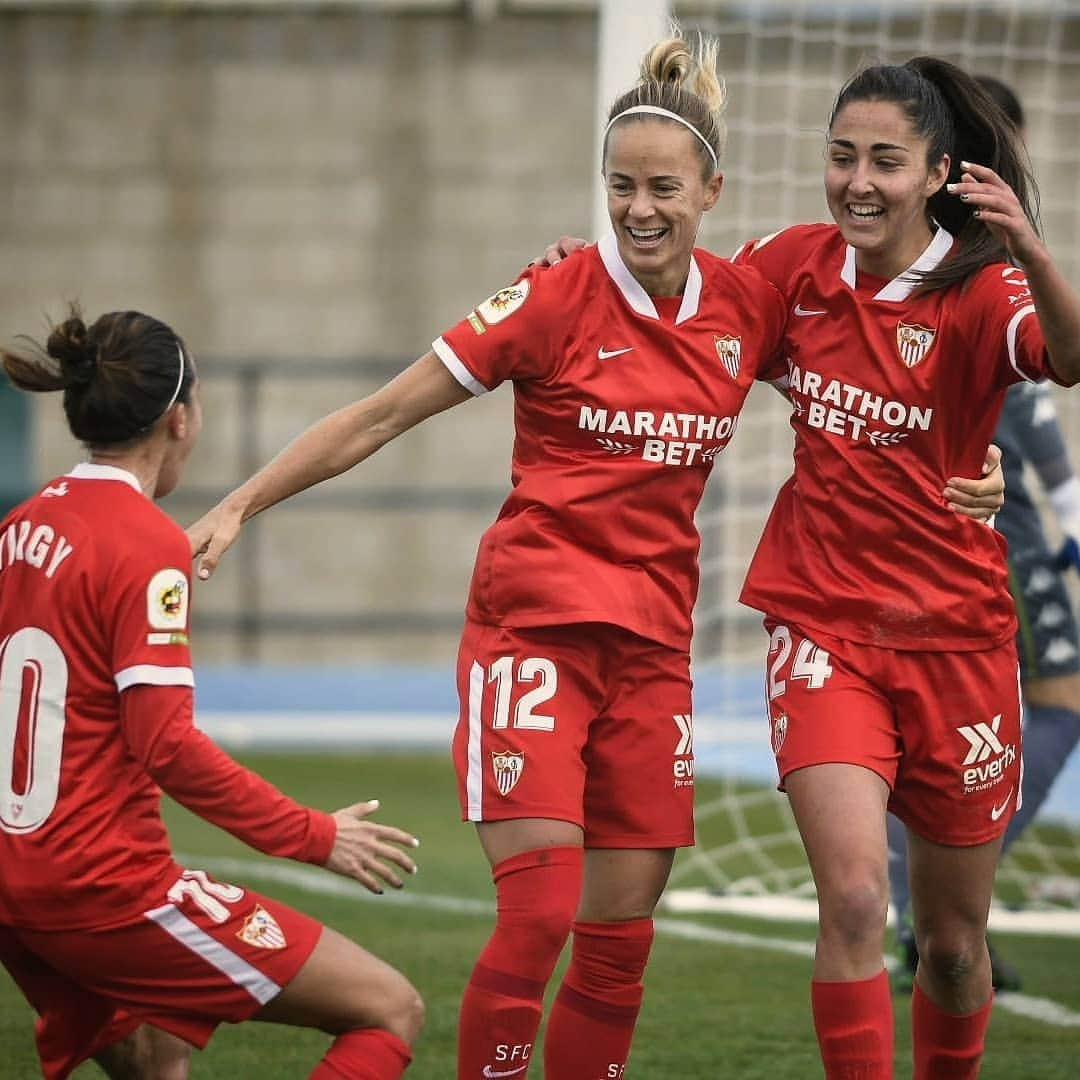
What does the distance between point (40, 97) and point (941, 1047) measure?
11153 mm

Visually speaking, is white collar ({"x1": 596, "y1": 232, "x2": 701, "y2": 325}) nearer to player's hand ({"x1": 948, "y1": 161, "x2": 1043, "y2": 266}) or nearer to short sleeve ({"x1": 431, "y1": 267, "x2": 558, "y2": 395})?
short sleeve ({"x1": 431, "y1": 267, "x2": 558, "y2": 395})

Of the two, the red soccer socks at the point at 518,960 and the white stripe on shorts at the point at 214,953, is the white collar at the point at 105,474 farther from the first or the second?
the red soccer socks at the point at 518,960

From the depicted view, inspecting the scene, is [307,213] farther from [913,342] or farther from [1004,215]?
[1004,215]

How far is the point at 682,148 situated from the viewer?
11.8 feet

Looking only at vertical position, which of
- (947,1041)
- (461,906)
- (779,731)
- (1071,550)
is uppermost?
(1071,550)

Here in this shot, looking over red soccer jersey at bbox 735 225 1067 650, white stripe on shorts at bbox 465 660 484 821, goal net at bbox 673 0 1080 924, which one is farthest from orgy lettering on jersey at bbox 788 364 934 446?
goal net at bbox 673 0 1080 924

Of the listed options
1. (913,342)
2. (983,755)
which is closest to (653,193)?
(913,342)

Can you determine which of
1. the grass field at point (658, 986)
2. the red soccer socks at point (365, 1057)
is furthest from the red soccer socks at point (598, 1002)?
the grass field at point (658, 986)

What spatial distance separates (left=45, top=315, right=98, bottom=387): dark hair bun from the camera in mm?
3168

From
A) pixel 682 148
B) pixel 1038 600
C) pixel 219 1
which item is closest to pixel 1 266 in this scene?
pixel 219 1

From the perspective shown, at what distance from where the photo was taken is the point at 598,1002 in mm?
3590

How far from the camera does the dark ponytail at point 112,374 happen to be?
3.18 metres

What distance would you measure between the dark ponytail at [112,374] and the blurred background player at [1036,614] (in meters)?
2.65

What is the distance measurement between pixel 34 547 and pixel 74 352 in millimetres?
340
